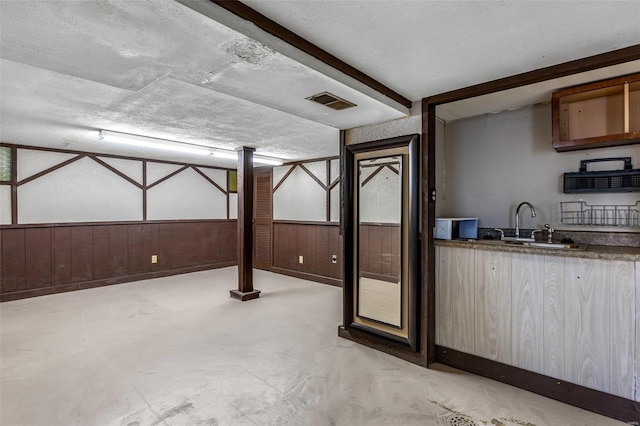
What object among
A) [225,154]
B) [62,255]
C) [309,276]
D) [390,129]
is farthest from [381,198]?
[62,255]

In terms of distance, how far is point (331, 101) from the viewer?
247 cm

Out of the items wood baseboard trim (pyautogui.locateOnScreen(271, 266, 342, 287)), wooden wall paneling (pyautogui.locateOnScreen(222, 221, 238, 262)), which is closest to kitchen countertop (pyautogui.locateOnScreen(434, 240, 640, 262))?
wood baseboard trim (pyautogui.locateOnScreen(271, 266, 342, 287))

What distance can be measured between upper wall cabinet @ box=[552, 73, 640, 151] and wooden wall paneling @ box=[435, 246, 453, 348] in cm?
127

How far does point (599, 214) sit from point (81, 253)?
6.61 meters

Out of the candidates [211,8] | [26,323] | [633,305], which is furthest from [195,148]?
[633,305]

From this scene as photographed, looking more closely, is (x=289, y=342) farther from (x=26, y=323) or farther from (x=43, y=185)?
(x=43, y=185)

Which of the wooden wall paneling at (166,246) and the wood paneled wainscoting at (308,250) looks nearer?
the wood paneled wainscoting at (308,250)

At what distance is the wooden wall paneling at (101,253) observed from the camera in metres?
5.35

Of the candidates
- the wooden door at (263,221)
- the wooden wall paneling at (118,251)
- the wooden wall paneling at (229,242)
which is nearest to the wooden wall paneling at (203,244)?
the wooden wall paneling at (229,242)

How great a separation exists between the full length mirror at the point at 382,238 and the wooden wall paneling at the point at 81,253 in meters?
4.46

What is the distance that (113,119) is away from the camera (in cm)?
329

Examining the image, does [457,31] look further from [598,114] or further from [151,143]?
[151,143]

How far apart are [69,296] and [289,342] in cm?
376

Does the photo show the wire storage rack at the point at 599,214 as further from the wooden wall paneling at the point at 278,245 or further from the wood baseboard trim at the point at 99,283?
the wood baseboard trim at the point at 99,283
